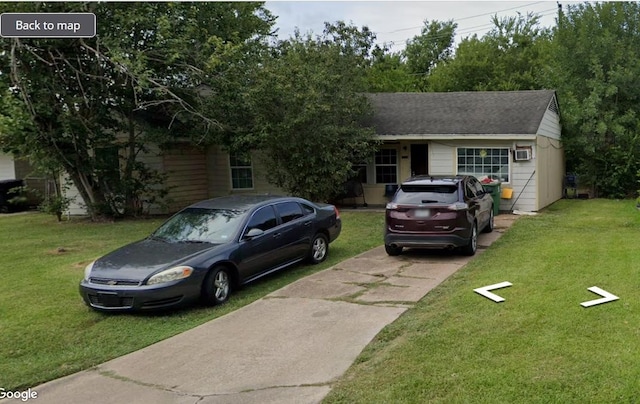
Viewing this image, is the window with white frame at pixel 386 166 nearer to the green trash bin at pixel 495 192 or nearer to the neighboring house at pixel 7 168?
the green trash bin at pixel 495 192

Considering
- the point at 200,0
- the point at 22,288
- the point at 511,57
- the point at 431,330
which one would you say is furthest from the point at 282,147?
the point at 511,57

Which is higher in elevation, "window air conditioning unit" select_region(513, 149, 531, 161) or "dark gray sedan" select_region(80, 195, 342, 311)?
"window air conditioning unit" select_region(513, 149, 531, 161)

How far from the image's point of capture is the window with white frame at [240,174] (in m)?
20.1

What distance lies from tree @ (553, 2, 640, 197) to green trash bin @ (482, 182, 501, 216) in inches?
246

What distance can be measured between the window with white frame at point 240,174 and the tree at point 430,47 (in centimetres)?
2897

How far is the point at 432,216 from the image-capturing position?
9453 mm

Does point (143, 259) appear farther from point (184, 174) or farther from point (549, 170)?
point (549, 170)

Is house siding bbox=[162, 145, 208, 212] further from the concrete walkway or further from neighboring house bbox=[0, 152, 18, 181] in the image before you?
the concrete walkway

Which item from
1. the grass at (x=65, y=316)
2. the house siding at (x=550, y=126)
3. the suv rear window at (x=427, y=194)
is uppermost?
the house siding at (x=550, y=126)

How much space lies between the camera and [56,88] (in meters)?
14.9

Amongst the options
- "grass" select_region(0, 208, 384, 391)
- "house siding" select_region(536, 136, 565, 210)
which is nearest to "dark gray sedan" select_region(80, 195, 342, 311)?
"grass" select_region(0, 208, 384, 391)

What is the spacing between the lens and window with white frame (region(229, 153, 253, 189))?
66.0 ft

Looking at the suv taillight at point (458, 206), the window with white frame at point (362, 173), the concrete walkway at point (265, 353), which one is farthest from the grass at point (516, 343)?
the window with white frame at point (362, 173)

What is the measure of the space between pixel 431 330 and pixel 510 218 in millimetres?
10250
